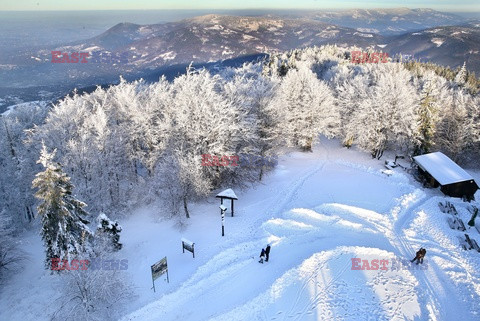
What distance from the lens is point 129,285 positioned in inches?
715

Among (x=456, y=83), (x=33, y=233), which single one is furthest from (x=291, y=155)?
(x=456, y=83)

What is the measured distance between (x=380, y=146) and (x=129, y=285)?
1324 inches

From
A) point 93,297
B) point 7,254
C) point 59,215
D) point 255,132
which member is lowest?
point 7,254

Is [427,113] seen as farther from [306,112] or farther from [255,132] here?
[255,132]

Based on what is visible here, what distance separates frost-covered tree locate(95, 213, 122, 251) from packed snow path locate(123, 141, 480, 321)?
21.5 ft

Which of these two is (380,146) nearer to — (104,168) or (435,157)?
(435,157)

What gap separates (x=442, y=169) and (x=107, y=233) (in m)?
33.7

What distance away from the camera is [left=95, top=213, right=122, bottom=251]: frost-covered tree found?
20.0m

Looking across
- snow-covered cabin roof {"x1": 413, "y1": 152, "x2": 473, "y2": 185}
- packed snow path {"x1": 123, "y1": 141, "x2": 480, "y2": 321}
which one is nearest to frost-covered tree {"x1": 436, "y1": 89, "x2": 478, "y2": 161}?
snow-covered cabin roof {"x1": 413, "y1": 152, "x2": 473, "y2": 185}

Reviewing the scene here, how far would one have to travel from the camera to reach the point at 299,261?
1705cm

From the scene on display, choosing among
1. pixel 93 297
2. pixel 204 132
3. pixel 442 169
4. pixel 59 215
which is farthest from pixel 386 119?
pixel 59 215

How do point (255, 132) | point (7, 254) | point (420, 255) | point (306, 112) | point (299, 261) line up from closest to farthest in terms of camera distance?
point (299, 261) → point (420, 255) → point (7, 254) → point (255, 132) → point (306, 112)

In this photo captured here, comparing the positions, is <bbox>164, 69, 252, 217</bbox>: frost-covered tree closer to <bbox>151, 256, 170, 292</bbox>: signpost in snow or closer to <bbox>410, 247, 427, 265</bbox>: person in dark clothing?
<bbox>151, 256, 170, 292</bbox>: signpost in snow

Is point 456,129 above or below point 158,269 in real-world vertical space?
above
